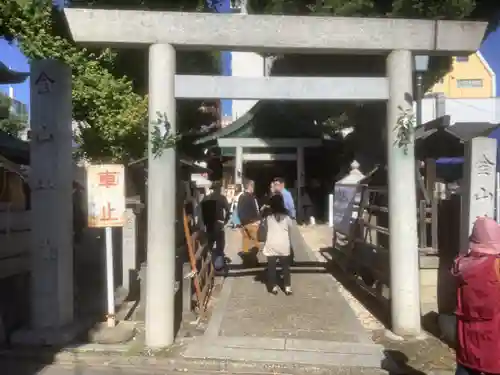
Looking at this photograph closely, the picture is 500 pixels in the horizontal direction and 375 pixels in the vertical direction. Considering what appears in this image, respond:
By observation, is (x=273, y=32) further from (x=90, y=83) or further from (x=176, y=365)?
(x=90, y=83)

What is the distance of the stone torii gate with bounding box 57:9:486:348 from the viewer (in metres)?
6.32

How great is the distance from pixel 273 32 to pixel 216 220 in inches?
190

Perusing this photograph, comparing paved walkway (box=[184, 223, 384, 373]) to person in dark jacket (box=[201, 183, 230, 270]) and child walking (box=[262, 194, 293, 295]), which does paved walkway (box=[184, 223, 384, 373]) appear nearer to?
child walking (box=[262, 194, 293, 295])

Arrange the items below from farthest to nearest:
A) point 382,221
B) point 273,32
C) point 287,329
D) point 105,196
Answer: point 382,221
point 287,329
point 105,196
point 273,32

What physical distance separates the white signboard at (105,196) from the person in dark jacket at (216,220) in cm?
372

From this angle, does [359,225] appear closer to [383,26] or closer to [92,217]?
[383,26]

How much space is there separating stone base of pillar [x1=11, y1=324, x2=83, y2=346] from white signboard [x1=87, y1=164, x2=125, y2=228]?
4.09 ft

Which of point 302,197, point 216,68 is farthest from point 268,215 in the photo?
point 302,197

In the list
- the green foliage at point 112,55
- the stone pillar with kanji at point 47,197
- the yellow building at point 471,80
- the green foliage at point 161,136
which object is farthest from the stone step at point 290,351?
the yellow building at point 471,80

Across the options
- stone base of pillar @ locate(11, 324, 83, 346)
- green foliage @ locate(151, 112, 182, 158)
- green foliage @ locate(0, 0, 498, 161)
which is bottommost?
stone base of pillar @ locate(11, 324, 83, 346)

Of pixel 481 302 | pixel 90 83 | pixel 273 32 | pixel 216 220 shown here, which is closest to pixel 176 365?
pixel 481 302

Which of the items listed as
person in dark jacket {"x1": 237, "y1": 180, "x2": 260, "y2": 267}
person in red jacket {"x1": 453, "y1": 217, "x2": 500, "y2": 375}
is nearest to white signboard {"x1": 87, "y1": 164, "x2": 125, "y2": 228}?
person in red jacket {"x1": 453, "y1": 217, "x2": 500, "y2": 375}

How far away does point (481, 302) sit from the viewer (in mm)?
3787

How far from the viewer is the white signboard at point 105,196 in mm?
6717
